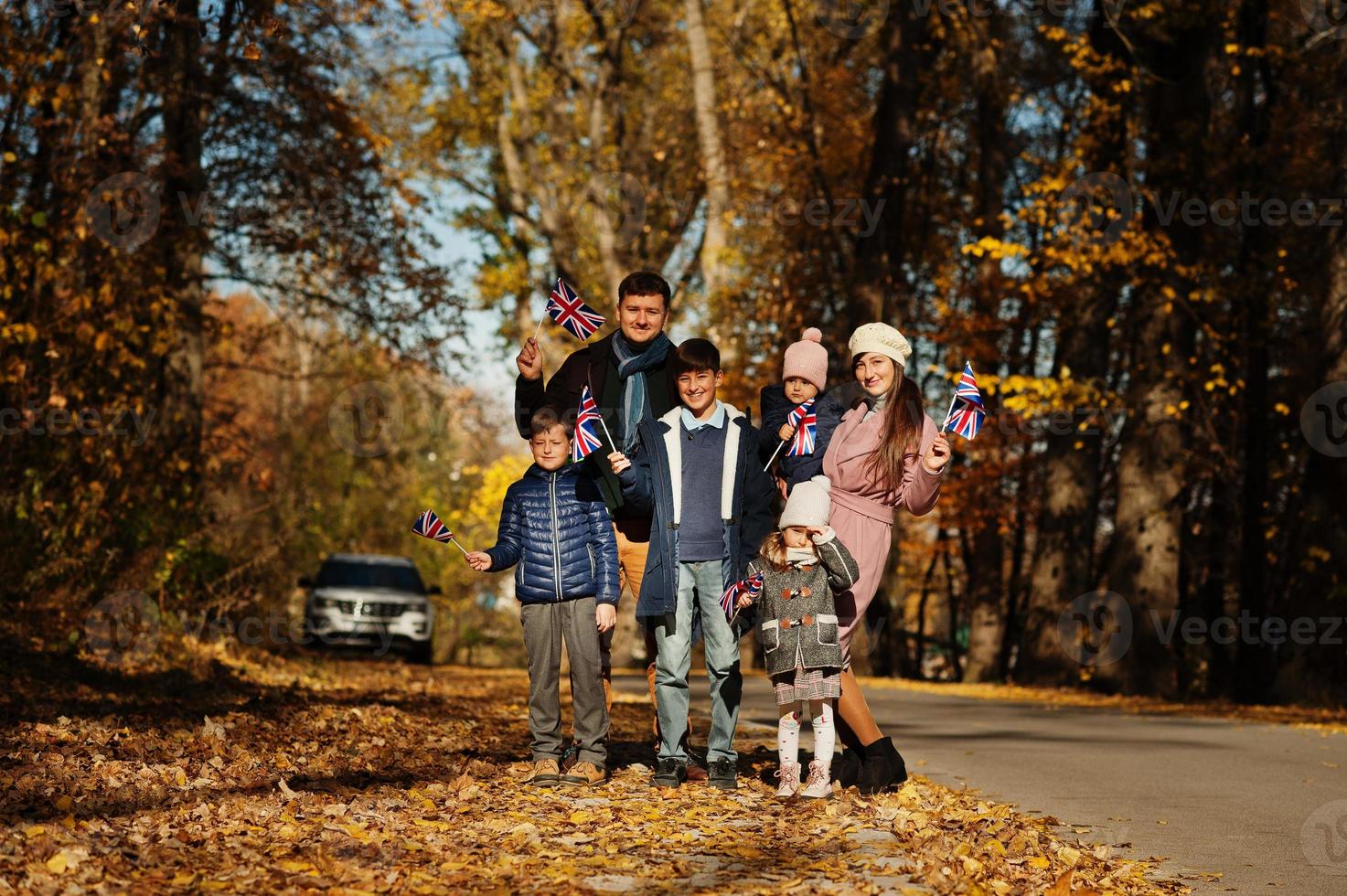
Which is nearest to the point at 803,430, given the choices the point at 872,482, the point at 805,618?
the point at 872,482

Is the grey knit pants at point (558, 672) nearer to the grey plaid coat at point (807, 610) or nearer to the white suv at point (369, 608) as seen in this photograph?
the grey plaid coat at point (807, 610)

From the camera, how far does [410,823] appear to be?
21.6 feet

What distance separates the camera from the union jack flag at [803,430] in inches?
312

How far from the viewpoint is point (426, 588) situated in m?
27.2

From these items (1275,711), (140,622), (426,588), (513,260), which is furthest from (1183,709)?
(513,260)

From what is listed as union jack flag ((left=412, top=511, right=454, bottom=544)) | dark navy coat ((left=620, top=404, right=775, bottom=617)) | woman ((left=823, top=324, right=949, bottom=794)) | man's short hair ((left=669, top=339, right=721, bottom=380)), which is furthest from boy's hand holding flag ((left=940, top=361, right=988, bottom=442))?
union jack flag ((left=412, top=511, right=454, bottom=544))

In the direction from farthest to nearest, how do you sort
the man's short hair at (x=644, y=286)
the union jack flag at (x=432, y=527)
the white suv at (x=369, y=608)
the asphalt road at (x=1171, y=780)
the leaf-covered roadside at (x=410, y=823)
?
the white suv at (x=369, y=608), the man's short hair at (x=644, y=286), the union jack flag at (x=432, y=527), the asphalt road at (x=1171, y=780), the leaf-covered roadside at (x=410, y=823)

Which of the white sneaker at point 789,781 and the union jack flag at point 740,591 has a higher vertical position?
the union jack flag at point 740,591

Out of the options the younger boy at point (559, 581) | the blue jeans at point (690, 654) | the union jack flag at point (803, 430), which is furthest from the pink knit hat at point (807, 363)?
the younger boy at point (559, 581)

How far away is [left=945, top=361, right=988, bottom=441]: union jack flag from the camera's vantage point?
24.6ft

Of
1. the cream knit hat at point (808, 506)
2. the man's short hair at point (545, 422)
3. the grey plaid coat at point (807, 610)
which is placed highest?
the man's short hair at point (545, 422)

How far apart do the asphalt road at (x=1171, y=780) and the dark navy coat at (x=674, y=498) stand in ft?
6.85

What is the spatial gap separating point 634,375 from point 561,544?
103cm

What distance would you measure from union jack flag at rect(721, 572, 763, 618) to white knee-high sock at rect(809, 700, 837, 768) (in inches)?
24.5
